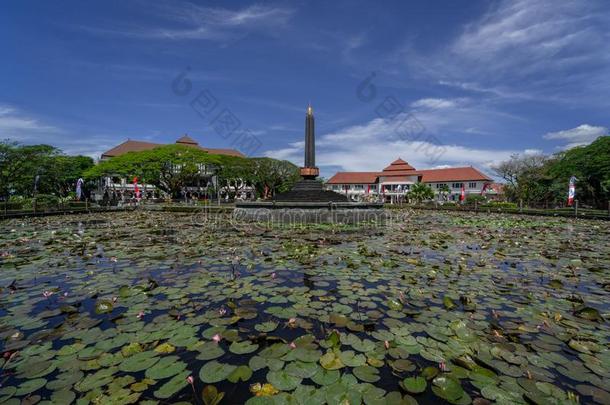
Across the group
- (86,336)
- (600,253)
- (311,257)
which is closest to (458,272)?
(311,257)

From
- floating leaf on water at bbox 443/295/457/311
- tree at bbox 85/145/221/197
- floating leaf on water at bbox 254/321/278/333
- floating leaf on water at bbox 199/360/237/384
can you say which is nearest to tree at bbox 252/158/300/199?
tree at bbox 85/145/221/197

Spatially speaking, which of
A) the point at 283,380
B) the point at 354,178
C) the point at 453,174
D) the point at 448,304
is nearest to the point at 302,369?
the point at 283,380

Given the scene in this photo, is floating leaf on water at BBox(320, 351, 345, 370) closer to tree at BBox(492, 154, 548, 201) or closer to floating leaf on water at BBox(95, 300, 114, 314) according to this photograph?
floating leaf on water at BBox(95, 300, 114, 314)

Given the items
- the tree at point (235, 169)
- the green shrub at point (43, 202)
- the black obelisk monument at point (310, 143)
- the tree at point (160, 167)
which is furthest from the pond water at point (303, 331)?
the tree at point (235, 169)

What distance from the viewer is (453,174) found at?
2482 inches

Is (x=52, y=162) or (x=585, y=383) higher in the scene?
(x=52, y=162)

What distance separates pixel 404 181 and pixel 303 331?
6878cm

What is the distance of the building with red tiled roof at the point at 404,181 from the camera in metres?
59.8

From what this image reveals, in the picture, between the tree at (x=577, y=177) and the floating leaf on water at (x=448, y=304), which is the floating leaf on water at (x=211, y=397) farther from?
the tree at (x=577, y=177)

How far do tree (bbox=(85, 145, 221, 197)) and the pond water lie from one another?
35735 mm

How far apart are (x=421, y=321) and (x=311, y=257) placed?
11.5 feet

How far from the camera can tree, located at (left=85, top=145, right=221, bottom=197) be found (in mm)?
39125

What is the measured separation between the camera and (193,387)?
2.17 m

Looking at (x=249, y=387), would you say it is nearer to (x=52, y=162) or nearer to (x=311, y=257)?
(x=311, y=257)
